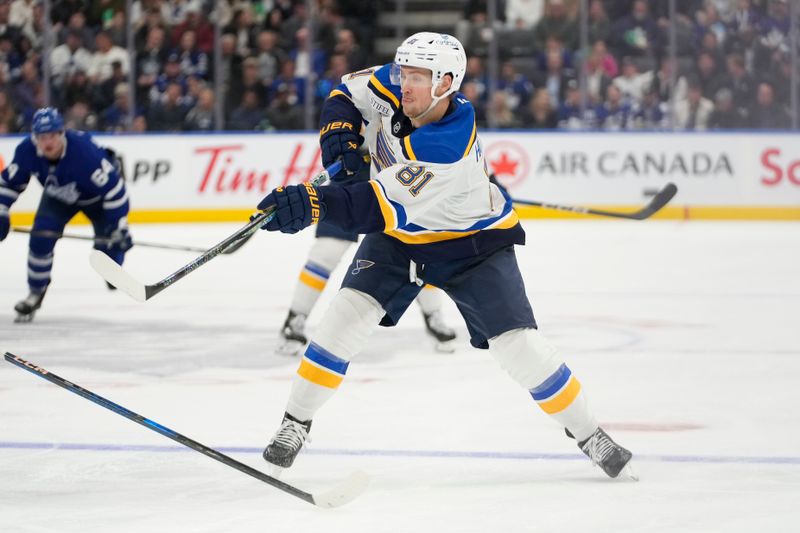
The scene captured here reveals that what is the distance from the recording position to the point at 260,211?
9.06ft

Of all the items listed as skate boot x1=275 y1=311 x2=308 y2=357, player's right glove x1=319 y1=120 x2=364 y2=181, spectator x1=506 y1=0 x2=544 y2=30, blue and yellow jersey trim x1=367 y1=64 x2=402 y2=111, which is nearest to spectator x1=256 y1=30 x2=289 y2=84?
spectator x1=506 y1=0 x2=544 y2=30

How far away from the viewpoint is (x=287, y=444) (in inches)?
119

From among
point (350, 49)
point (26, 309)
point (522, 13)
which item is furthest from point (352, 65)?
point (26, 309)

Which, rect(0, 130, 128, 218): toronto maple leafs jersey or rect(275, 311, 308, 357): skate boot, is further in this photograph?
rect(0, 130, 128, 218): toronto maple leafs jersey

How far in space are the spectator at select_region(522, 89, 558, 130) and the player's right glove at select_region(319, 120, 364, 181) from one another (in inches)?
273

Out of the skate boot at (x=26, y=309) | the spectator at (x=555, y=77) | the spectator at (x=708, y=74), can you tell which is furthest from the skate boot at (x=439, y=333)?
the spectator at (x=708, y=74)

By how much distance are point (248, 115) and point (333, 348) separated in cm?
754

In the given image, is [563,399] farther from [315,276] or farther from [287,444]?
[315,276]

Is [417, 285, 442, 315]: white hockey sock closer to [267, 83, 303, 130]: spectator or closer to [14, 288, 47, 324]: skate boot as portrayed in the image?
[14, 288, 47, 324]: skate boot

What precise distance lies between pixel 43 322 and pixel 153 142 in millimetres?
4431

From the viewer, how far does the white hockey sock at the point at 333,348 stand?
303 cm

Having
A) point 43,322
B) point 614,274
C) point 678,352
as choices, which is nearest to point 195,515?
point 678,352

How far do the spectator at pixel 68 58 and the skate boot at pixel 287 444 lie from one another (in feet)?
25.2

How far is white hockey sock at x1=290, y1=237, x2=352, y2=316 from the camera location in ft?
16.2
